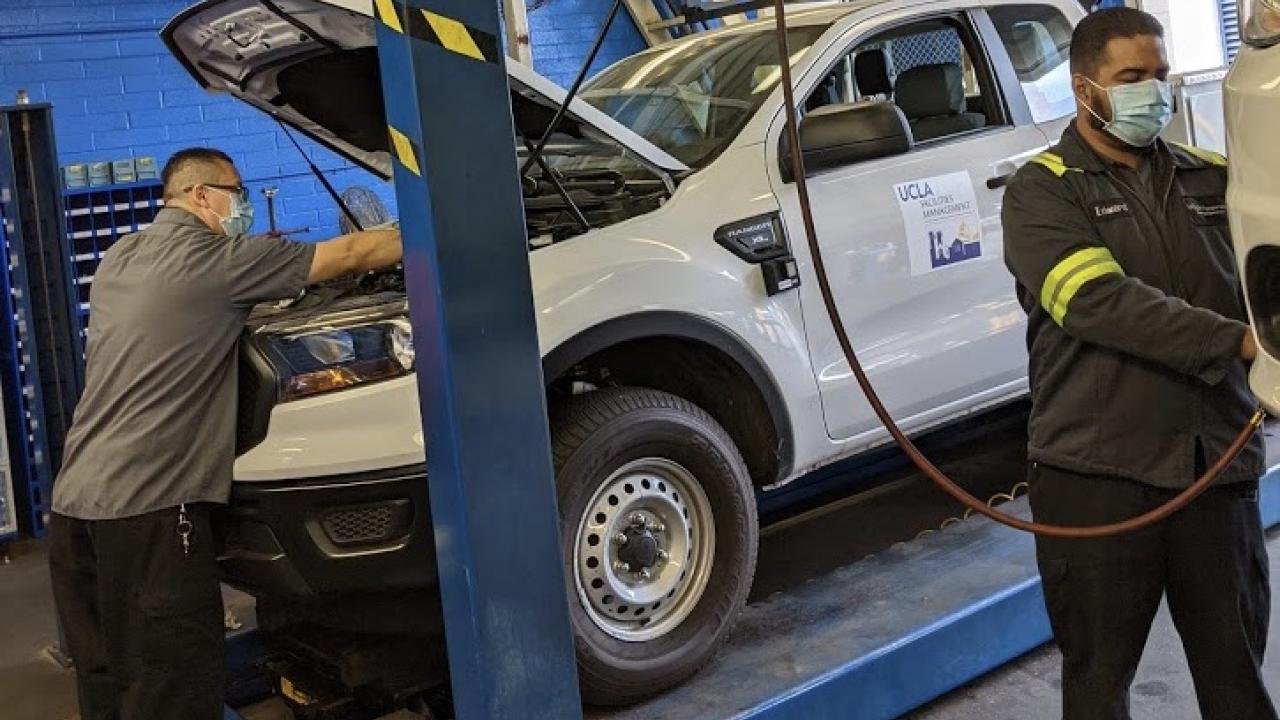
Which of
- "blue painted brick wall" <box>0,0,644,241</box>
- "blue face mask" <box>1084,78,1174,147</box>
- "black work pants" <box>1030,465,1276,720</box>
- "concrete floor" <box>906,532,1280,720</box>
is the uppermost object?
"blue painted brick wall" <box>0,0,644,241</box>

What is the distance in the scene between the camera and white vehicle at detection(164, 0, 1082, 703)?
3344mm

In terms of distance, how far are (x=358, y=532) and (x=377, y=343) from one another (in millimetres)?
469

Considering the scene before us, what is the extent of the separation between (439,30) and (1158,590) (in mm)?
1775

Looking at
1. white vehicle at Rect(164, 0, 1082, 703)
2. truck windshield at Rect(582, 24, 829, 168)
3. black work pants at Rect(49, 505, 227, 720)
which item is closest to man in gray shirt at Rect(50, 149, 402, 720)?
black work pants at Rect(49, 505, 227, 720)

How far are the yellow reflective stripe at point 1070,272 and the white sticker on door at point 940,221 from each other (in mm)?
1628

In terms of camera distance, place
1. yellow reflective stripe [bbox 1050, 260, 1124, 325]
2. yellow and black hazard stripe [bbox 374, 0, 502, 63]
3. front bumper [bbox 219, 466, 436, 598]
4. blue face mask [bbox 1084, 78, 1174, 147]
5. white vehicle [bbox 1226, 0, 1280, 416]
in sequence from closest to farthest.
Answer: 1. white vehicle [bbox 1226, 0, 1280, 416]
2. yellow and black hazard stripe [bbox 374, 0, 502, 63]
3. yellow reflective stripe [bbox 1050, 260, 1124, 325]
4. blue face mask [bbox 1084, 78, 1174, 147]
5. front bumper [bbox 219, 466, 436, 598]

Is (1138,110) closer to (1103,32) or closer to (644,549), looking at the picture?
(1103,32)

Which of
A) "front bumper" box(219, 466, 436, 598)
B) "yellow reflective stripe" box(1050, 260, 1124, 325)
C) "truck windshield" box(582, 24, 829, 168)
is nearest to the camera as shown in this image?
"yellow reflective stripe" box(1050, 260, 1124, 325)

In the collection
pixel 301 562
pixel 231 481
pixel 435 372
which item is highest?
pixel 435 372

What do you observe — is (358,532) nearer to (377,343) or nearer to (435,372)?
(377,343)

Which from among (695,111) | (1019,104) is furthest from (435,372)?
(1019,104)

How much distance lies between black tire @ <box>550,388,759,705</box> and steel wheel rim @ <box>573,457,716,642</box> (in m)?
0.02

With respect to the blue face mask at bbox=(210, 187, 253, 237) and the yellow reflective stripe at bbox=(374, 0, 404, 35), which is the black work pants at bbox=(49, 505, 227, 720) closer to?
the blue face mask at bbox=(210, 187, 253, 237)

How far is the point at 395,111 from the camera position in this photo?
246 cm
